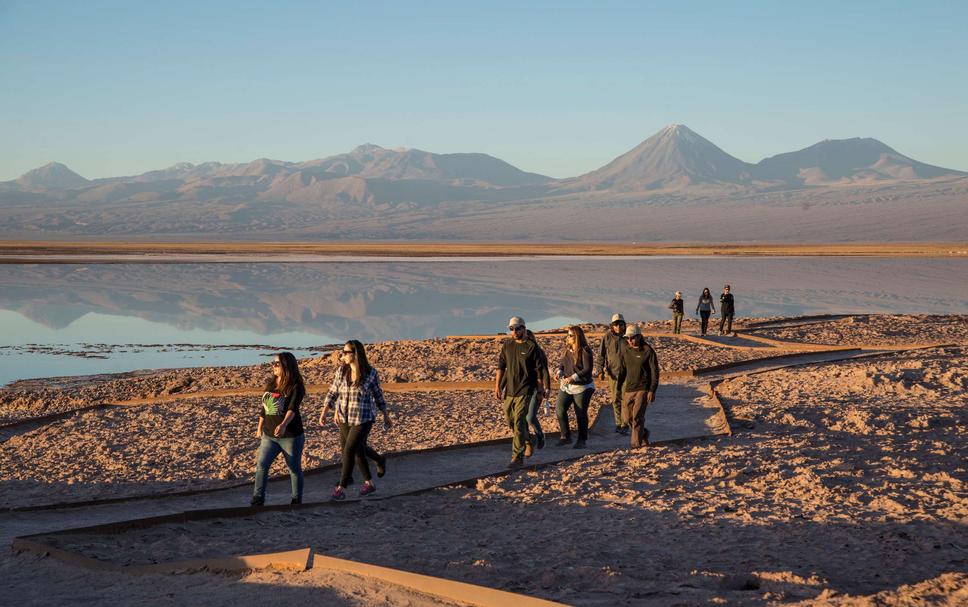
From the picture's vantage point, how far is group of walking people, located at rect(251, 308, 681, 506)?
9969mm

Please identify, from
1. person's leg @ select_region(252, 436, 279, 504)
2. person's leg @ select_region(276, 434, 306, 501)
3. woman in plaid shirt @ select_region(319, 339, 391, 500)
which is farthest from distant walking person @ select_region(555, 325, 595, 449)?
person's leg @ select_region(252, 436, 279, 504)

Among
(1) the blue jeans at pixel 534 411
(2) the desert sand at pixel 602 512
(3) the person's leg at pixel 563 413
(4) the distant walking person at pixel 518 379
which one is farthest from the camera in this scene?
(3) the person's leg at pixel 563 413

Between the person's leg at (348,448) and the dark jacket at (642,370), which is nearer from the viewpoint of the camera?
the person's leg at (348,448)

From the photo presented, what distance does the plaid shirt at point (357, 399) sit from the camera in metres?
10.4

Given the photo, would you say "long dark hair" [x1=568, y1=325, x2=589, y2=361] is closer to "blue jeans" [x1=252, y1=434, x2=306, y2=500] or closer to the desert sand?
the desert sand

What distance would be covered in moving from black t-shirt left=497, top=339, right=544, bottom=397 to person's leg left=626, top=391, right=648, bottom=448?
4.47 feet

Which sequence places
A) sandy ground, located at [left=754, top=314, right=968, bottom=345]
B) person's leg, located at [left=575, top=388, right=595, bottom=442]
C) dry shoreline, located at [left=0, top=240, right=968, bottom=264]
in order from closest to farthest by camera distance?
person's leg, located at [left=575, top=388, right=595, bottom=442]
sandy ground, located at [left=754, top=314, right=968, bottom=345]
dry shoreline, located at [left=0, top=240, right=968, bottom=264]

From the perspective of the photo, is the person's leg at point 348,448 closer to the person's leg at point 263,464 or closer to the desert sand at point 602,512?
the desert sand at point 602,512

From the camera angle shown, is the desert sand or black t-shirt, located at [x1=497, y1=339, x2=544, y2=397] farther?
black t-shirt, located at [x1=497, y1=339, x2=544, y2=397]

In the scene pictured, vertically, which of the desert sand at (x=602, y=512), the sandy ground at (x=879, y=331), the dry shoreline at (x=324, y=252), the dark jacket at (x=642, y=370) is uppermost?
the dark jacket at (x=642, y=370)

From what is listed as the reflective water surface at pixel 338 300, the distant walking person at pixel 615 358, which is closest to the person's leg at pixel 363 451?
the distant walking person at pixel 615 358

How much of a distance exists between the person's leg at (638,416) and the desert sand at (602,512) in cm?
22

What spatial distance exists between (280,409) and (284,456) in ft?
1.48

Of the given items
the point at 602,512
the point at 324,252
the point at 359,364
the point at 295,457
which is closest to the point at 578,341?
the point at 359,364
